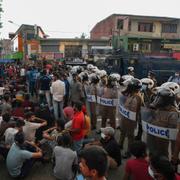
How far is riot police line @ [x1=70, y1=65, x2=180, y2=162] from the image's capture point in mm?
5355

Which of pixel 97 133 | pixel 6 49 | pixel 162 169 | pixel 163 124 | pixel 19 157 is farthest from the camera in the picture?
pixel 6 49

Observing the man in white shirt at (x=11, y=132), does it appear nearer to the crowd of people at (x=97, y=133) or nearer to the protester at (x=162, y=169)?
the crowd of people at (x=97, y=133)

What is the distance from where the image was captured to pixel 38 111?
7.85 metres

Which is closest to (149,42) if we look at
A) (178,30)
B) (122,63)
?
(178,30)

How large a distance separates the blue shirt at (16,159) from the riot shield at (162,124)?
7.77 feet

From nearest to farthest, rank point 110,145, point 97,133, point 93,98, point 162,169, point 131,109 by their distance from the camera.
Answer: point 162,169
point 110,145
point 131,109
point 97,133
point 93,98

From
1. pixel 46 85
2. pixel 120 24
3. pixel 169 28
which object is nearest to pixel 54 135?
pixel 46 85

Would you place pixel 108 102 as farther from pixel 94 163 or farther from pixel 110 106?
pixel 94 163

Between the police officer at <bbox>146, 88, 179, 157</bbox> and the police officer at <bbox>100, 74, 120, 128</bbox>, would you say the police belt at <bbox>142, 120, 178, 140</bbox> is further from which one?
the police officer at <bbox>100, 74, 120, 128</bbox>

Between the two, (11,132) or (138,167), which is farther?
(11,132)

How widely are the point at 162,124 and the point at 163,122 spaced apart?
0.04 meters

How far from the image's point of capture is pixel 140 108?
21.4ft

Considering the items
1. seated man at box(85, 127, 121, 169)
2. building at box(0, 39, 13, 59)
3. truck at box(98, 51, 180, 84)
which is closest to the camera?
seated man at box(85, 127, 121, 169)

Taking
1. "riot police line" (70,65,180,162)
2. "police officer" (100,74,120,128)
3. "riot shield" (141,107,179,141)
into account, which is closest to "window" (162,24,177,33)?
"riot police line" (70,65,180,162)
